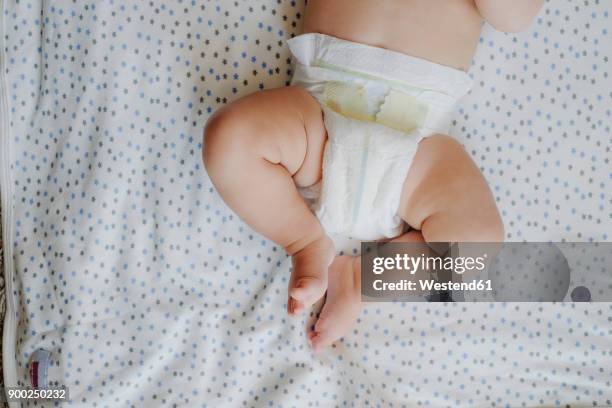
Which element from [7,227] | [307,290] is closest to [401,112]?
[307,290]

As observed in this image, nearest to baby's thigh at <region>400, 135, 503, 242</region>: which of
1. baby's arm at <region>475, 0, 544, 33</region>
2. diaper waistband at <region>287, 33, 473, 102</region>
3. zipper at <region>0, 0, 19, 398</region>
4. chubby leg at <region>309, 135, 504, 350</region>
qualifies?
chubby leg at <region>309, 135, 504, 350</region>

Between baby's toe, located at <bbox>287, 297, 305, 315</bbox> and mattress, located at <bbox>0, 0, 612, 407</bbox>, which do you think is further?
mattress, located at <bbox>0, 0, 612, 407</bbox>

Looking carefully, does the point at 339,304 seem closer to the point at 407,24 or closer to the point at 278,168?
the point at 278,168

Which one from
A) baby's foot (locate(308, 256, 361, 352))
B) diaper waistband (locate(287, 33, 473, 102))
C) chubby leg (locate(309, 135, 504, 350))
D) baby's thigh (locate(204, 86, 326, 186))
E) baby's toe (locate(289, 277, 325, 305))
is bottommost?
baby's foot (locate(308, 256, 361, 352))

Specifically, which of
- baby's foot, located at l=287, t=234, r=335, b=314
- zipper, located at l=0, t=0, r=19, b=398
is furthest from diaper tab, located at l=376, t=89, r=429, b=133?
zipper, located at l=0, t=0, r=19, b=398

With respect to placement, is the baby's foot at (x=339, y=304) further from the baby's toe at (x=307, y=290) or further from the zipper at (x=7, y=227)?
the zipper at (x=7, y=227)

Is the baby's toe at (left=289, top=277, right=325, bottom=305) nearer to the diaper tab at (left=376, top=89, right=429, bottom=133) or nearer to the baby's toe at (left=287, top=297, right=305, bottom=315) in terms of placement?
the baby's toe at (left=287, top=297, right=305, bottom=315)

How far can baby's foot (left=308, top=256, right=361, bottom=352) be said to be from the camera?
1199 mm

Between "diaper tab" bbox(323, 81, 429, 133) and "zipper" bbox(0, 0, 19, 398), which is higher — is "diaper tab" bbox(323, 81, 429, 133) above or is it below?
above

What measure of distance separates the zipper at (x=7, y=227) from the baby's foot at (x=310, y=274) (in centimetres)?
56

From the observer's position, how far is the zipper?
3.97ft

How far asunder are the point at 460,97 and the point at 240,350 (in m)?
0.64

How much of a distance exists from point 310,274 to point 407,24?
472 millimetres

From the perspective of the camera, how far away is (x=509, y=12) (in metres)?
1.12
